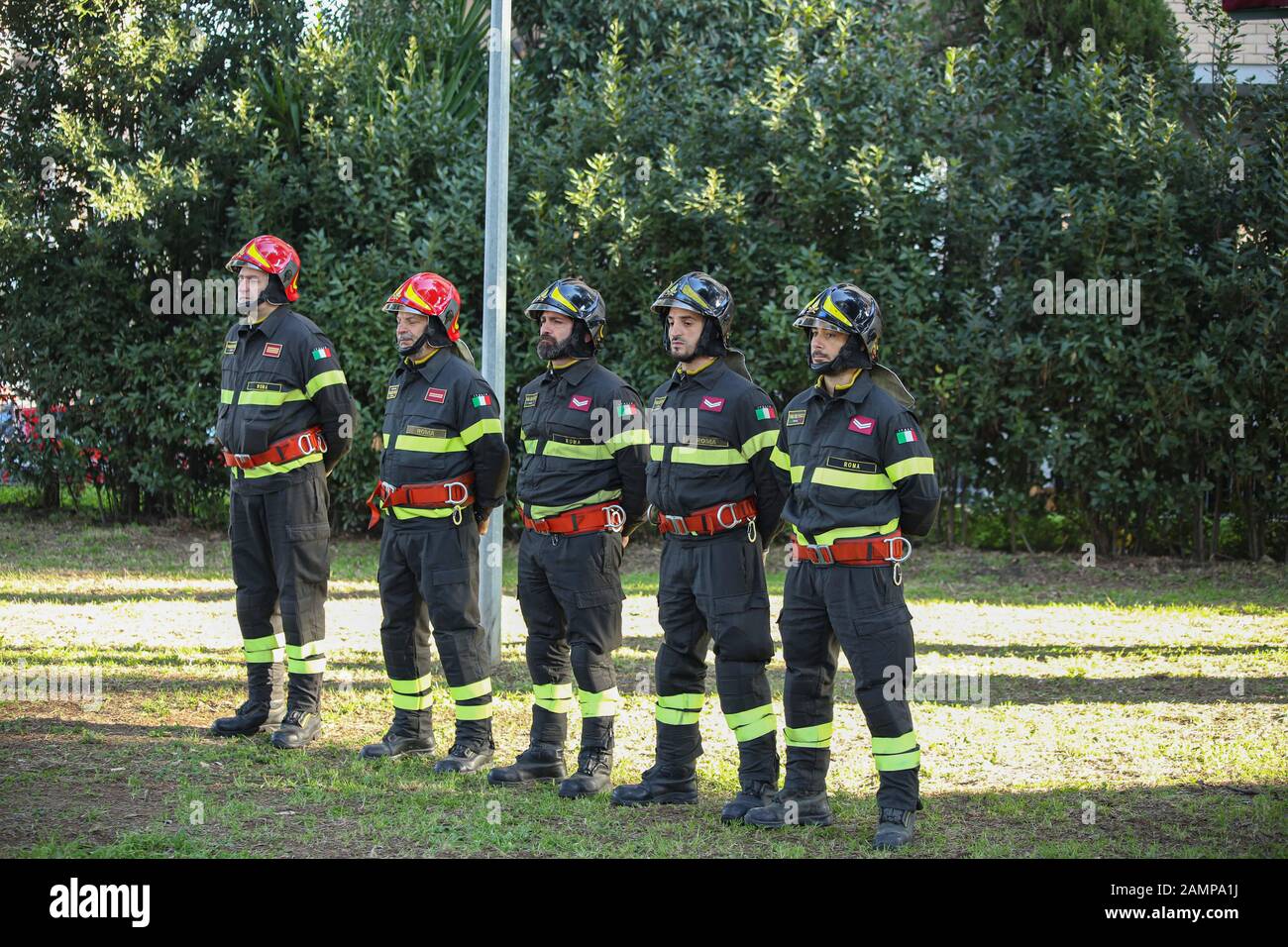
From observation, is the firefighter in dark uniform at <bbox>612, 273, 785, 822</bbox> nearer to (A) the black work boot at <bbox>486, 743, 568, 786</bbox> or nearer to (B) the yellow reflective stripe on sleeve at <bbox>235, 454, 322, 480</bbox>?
(A) the black work boot at <bbox>486, 743, 568, 786</bbox>

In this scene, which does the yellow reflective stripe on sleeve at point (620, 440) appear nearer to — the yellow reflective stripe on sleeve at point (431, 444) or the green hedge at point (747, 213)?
the yellow reflective stripe on sleeve at point (431, 444)

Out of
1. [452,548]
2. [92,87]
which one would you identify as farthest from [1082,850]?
[92,87]

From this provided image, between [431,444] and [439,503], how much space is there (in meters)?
0.32

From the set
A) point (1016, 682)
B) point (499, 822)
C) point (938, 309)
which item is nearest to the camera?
point (499, 822)

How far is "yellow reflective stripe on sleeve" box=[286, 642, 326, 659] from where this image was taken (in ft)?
25.7

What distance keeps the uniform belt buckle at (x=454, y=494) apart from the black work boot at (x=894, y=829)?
2.66 meters

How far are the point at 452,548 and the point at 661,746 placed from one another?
1.49m

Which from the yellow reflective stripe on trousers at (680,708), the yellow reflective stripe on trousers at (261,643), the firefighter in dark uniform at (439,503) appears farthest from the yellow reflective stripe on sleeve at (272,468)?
the yellow reflective stripe on trousers at (680,708)

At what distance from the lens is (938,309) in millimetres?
14266

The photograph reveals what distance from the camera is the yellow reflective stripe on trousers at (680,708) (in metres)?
6.66

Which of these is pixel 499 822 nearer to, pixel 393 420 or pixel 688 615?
pixel 688 615

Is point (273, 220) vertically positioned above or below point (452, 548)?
above

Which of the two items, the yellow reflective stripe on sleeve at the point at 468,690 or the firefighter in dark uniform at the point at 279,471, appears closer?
the yellow reflective stripe on sleeve at the point at 468,690

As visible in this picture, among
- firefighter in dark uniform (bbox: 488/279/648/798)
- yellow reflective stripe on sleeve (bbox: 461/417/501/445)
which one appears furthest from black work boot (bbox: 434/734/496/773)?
yellow reflective stripe on sleeve (bbox: 461/417/501/445)
